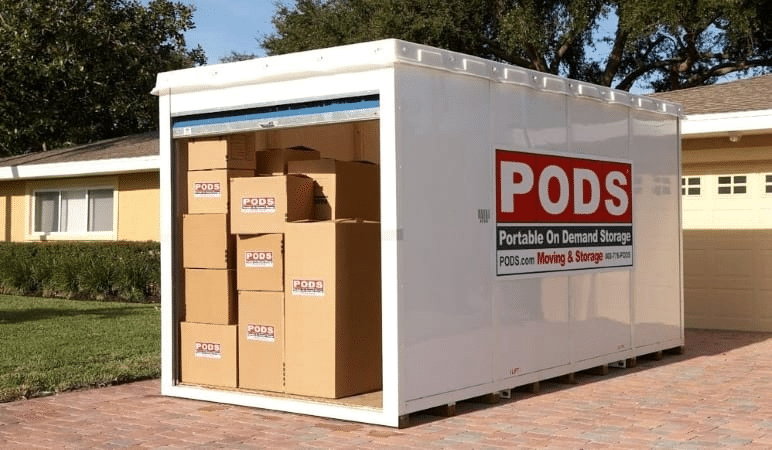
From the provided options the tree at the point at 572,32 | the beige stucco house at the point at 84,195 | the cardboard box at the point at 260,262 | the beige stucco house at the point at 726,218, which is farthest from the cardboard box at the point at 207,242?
the tree at the point at 572,32

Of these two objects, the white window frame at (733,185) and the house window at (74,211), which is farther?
the house window at (74,211)

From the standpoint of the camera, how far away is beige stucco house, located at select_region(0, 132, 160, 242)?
20.1 m

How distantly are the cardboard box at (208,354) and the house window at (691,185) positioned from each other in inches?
322

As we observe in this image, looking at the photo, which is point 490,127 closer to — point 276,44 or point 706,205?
point 706,205

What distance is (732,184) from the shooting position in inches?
565

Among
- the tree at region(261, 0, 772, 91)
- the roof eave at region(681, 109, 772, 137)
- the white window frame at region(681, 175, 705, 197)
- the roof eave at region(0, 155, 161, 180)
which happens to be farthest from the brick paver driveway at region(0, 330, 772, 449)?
the tree at region(261, 0, 772, 91)

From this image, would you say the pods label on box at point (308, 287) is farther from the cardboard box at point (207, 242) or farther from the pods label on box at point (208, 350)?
the pods label on box at point (208, 350)

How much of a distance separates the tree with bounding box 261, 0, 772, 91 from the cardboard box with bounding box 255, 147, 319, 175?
A: 18733 millimetres

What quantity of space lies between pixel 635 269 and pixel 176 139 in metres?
4.96

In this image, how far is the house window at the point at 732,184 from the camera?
14.2 metres

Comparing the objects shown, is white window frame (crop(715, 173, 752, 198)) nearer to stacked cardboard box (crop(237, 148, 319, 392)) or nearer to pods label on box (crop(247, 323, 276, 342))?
stacked cardboard box (crop(237, 148, 319, 392))

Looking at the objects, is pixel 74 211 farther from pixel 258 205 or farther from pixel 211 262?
pixel 258 205

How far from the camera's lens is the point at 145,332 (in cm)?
1384

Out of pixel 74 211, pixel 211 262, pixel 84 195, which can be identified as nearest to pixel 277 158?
pixel 211 262
